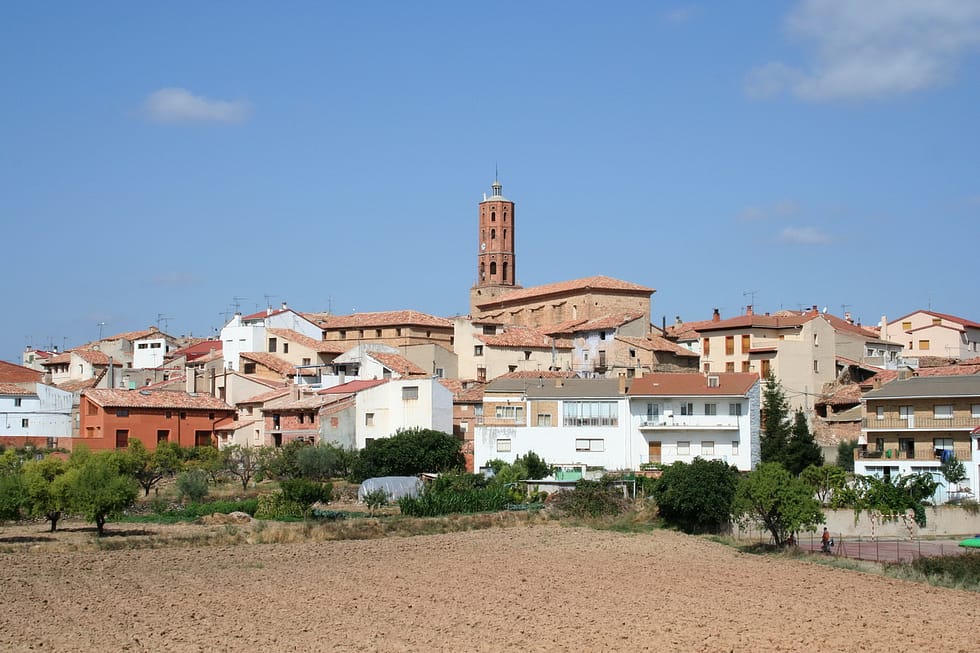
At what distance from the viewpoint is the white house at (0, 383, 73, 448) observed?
64.2 m

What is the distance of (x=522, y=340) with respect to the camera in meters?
70.8

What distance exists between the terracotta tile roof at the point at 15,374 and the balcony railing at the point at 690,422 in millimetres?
38353

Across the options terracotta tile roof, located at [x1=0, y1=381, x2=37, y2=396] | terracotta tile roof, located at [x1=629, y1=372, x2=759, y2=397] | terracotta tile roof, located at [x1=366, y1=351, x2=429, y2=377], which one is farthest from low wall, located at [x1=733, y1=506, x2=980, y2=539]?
terracotta tile roof, located at [x1=0, y1=381, x2=37, y2=396]

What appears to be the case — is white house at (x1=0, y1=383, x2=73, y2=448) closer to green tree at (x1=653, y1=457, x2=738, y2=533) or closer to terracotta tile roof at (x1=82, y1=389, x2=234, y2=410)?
terracotta tile roof at (x1=82, y1=389, x2=234, y2=410)

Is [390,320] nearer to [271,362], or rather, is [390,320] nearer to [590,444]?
[271,362]

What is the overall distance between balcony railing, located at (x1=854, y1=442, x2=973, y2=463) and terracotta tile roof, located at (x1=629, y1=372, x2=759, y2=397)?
5339 mm

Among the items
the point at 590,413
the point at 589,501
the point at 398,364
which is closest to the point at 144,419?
the point at 398,364

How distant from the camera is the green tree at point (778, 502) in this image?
36688 mm

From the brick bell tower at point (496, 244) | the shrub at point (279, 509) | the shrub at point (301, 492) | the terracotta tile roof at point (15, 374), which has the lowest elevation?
the shrub at point (279, 509)

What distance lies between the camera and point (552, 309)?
80.8 meters

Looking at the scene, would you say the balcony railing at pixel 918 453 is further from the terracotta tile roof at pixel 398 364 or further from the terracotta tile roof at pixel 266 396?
the terracotta tile roof at pixel 266 396

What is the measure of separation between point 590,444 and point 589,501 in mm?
8733

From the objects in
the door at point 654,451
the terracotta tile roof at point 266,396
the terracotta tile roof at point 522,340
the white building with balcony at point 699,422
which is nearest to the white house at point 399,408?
the terracotta tile roof at point 266,396

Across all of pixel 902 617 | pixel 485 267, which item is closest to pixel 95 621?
pixel 902 617
